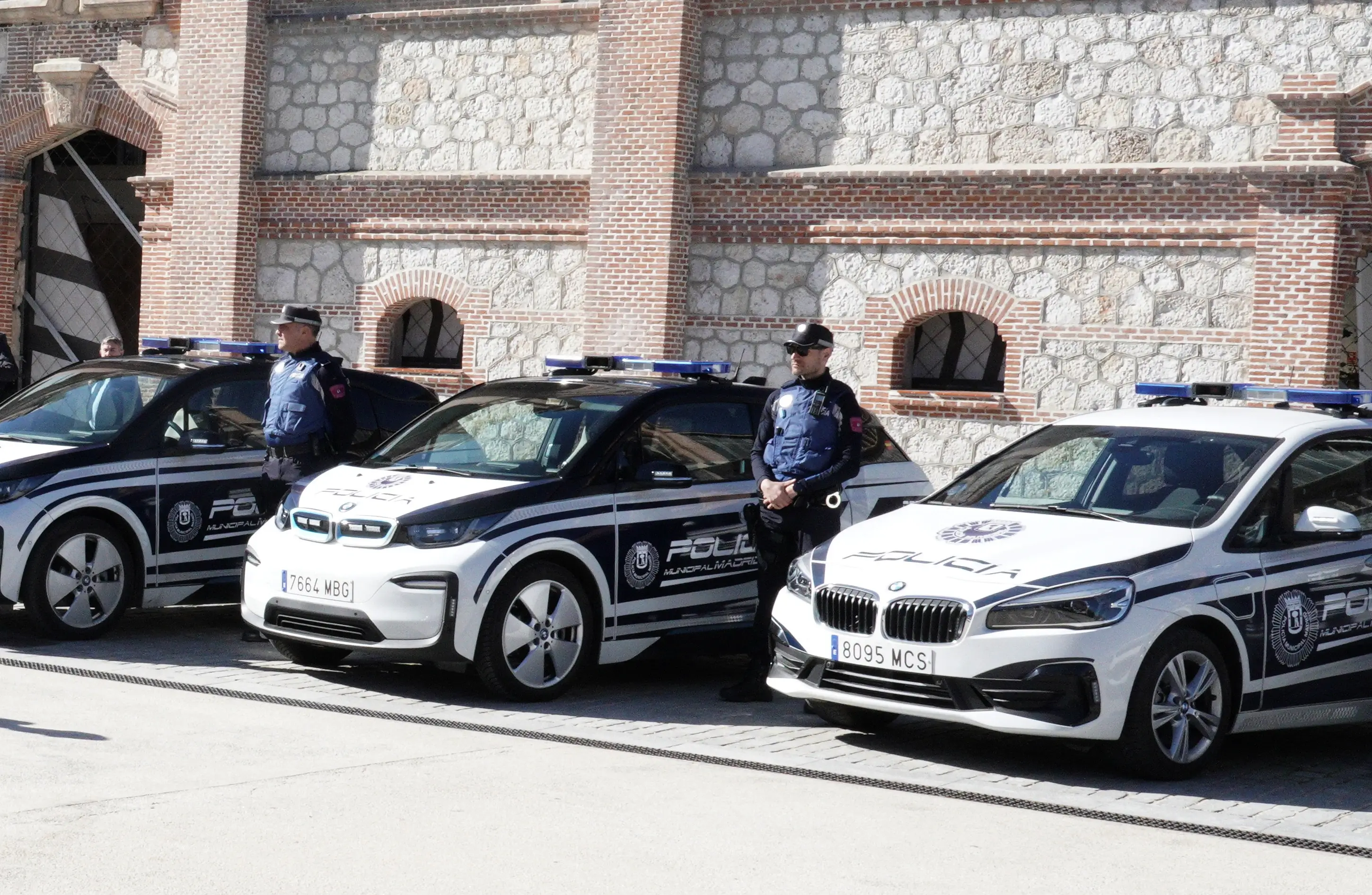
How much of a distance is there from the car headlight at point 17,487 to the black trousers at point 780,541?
13.4 feet

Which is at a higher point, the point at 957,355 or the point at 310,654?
the point at 957,355

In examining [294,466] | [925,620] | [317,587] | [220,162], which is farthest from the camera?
[220,162]

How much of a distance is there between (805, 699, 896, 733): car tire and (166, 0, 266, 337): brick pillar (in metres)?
13.4

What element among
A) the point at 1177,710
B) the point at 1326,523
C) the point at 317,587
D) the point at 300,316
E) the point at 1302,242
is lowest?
the point at 1177,710

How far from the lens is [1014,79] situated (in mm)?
16656

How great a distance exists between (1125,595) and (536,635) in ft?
9.92

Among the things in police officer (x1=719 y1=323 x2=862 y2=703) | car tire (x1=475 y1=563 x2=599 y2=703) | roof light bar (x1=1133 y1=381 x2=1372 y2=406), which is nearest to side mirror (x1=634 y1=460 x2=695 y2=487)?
police officer (x1=719 y1=323 x2=862 y2=703)

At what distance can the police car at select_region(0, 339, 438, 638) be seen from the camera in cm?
1007

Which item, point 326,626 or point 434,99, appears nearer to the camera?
point 326,626

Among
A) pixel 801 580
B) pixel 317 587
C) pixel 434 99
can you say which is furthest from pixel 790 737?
pixel 434 99

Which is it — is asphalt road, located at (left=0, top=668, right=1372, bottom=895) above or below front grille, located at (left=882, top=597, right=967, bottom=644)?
below

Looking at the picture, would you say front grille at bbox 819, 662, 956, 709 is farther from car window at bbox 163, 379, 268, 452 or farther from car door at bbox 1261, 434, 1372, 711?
car window at bbox 163, 379, 268, 452

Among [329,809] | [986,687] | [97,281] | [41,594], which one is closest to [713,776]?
[986,687]

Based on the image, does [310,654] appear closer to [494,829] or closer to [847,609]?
[847,609]
